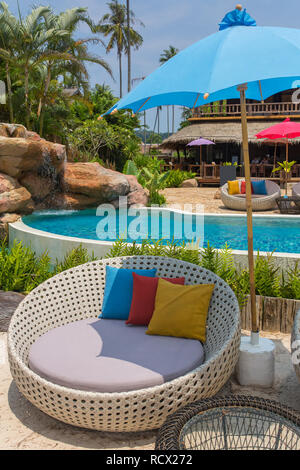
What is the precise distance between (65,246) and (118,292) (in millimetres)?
3225

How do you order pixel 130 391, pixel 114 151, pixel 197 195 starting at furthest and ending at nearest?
pixel 114 151
pixel 197 195
pixel 130 391

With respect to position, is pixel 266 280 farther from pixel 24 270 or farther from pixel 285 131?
pixel 285 131

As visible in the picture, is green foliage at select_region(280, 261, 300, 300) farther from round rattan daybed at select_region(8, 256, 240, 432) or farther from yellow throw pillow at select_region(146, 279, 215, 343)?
yellow throw pillow at select_region(146, 279, 215, 343)

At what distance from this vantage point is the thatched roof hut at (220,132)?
23.2 metres

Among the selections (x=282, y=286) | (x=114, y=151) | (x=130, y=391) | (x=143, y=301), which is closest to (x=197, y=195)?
(x=114, y=151)

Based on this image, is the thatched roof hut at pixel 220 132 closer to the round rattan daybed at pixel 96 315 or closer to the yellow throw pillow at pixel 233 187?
the yellow throw pillow at pixel 233 187

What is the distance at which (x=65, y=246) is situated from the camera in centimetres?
699

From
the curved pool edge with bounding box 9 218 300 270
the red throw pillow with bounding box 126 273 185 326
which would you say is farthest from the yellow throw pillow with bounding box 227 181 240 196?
the red throw pillow with bounding box 126 273 185 326

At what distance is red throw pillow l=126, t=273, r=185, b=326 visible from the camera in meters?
3.76

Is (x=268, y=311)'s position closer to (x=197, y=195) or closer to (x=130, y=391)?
(x=130, y=391)

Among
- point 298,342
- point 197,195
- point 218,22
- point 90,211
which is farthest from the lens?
point 197,195

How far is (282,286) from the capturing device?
4844mm

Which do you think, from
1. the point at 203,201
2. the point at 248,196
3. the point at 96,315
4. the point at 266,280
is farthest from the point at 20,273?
the point at 203,201

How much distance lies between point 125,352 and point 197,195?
14341 millimetres
